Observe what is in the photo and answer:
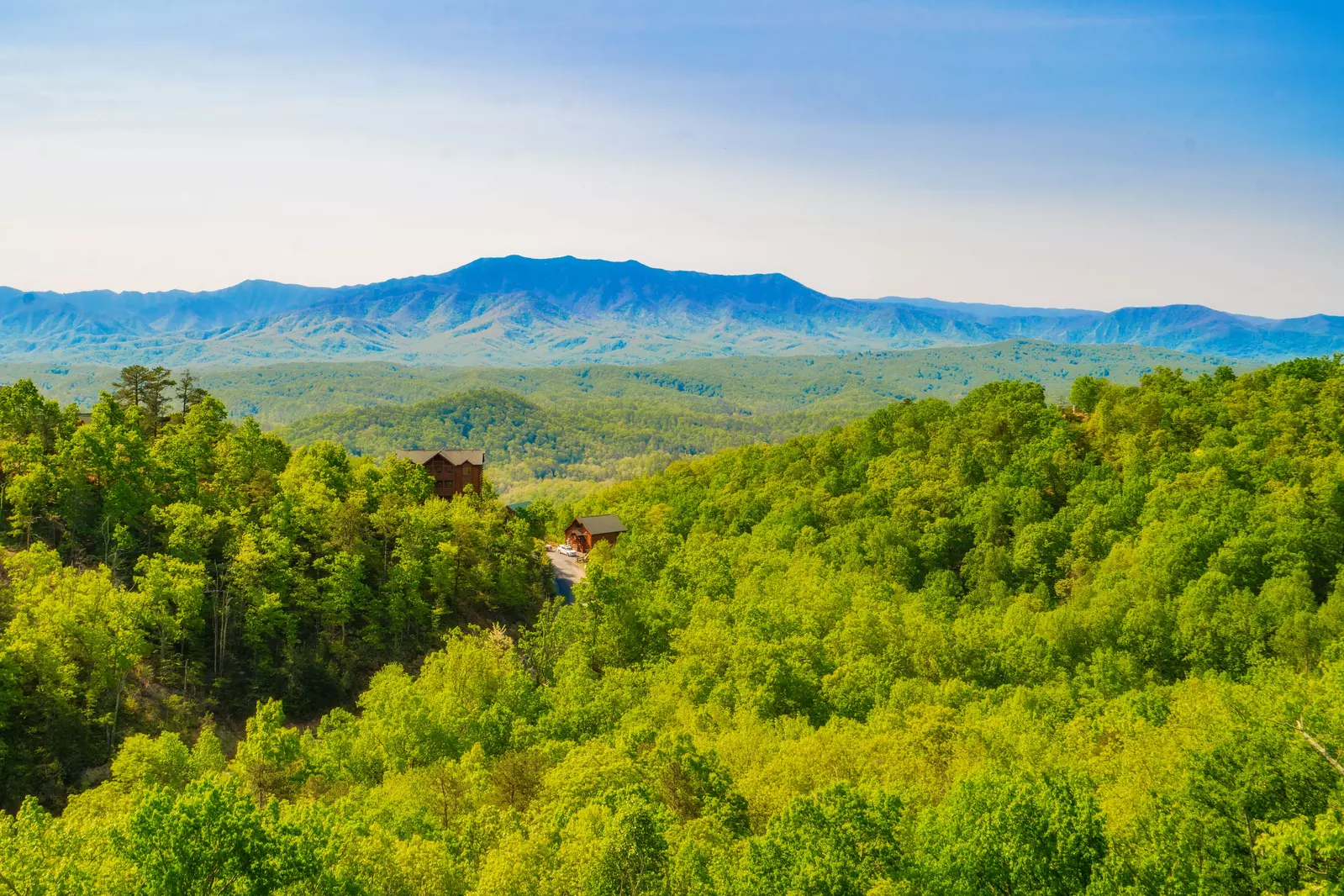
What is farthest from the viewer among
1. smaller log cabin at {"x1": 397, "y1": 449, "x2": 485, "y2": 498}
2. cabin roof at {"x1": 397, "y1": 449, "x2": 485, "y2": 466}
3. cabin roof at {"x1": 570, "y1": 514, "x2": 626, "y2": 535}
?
cabin roof at {"x1": 570, "y1": 514, "x2": 626, "y2": 535}

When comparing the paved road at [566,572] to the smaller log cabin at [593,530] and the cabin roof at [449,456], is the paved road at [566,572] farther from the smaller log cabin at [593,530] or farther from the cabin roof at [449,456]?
the cabin roof at [449,456]

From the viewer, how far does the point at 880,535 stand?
6128cm

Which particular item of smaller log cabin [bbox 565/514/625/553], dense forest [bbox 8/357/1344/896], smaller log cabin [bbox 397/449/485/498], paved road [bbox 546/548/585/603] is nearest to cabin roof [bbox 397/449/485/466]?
smaller log cabin [bbox 397/449/485/498]

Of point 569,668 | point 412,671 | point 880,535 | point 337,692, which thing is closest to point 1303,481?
point 880,535

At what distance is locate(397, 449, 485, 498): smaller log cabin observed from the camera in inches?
2857

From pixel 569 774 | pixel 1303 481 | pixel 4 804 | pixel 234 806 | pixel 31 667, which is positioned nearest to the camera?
pixel 234 806

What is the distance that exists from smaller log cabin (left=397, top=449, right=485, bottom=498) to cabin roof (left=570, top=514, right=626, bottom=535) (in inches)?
580

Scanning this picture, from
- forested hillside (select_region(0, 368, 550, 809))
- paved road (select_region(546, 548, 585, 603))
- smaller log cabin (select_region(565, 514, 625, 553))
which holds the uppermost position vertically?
forested hillside (select_region(0, 368, 550, 809))

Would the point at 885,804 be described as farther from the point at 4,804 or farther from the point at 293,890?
the point at 4,804

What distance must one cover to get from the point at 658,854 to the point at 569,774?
7410 mm

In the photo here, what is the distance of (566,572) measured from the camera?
76875 millimetres

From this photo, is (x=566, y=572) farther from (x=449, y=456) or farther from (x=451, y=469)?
(x=449, y=456)

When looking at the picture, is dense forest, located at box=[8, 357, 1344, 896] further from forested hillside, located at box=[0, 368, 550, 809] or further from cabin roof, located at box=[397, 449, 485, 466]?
cabin roof, located at box=[397, 449, 485, 466]


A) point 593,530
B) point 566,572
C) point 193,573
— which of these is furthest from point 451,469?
point 193,573
